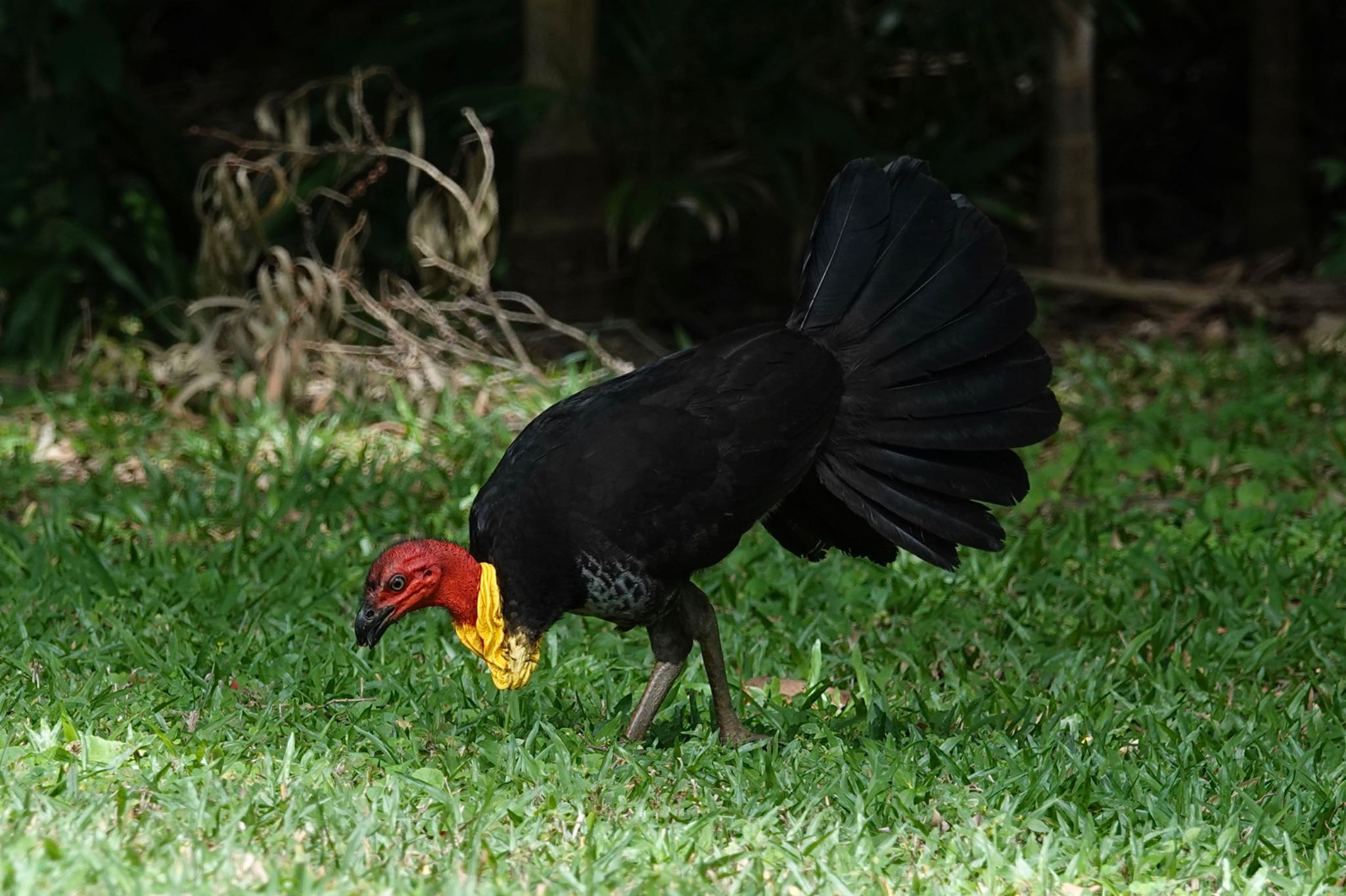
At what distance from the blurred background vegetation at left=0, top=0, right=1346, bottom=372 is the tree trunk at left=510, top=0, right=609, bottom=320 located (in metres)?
0.01

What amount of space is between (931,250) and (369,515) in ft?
7.84

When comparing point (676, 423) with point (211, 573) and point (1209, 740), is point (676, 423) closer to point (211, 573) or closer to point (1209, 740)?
point (1209, 740)

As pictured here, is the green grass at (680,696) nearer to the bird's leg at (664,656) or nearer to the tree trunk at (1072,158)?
the bird's leg at (664,656)

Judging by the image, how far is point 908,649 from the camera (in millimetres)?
4609

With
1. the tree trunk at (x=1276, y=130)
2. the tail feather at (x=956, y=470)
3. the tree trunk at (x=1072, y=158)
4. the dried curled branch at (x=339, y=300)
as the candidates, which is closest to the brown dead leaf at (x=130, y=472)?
the dried curled branch at (x=339, y=300)

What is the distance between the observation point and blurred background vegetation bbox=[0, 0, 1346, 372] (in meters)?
7.66

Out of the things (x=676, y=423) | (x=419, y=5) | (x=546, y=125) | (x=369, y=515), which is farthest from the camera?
(x=419, y=5)

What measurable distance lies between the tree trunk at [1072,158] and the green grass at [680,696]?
257cm

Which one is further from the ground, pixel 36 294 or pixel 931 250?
pixel 931 250

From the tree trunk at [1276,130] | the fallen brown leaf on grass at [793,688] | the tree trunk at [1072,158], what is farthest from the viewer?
the tree trunk at [1276,130]

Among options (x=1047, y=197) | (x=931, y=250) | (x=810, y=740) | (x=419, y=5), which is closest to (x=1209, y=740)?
(x=810, y=740)

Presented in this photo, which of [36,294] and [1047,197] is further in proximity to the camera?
[1047,197]

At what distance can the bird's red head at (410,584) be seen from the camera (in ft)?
11.6

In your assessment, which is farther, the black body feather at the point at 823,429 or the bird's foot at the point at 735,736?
the bird's foot at the point at 735,736
